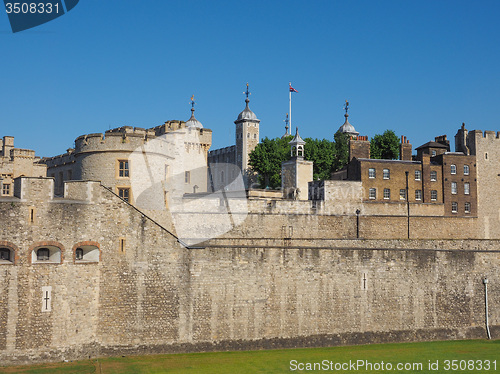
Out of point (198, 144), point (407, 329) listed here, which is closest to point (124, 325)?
point (407, 329)

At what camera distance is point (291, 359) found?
28.0 metres

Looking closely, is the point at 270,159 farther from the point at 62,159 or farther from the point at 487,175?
the point at 62,159

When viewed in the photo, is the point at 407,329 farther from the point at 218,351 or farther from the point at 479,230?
the point at 479,230

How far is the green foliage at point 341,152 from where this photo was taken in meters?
73.2

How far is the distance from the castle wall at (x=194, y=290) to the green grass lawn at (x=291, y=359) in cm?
74

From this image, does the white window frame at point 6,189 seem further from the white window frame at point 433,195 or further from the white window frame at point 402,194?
the white window frame at point 433,195

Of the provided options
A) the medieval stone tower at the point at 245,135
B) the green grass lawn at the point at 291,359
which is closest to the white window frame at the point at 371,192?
the green grass lawn at the point at 291,359

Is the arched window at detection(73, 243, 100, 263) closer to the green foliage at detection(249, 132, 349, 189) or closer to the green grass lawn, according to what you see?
the green grass lawn

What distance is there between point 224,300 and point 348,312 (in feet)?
21.6

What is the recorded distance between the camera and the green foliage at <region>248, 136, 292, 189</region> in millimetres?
77062

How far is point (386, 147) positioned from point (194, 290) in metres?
48.6

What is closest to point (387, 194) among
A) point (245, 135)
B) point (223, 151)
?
point (245, 135)

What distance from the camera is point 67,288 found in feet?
87.9

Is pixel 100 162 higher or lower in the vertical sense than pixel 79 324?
higher
